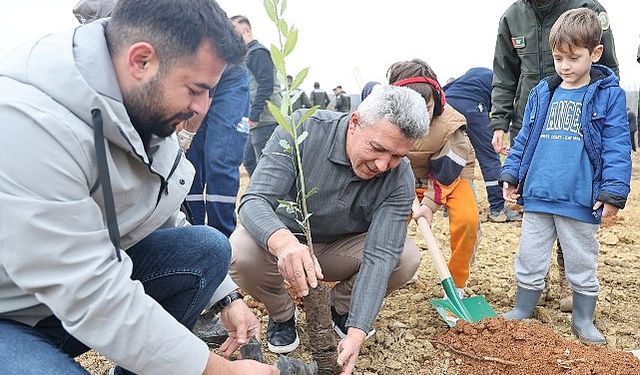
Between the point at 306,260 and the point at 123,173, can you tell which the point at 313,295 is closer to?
the point at 306,260

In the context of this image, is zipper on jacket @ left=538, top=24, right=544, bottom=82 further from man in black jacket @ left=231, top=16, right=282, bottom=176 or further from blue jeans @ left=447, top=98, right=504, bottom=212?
man in black jacket @ left=231, top=16, right=282, bottom=176

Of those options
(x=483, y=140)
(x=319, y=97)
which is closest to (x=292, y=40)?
(x=483, y=140)

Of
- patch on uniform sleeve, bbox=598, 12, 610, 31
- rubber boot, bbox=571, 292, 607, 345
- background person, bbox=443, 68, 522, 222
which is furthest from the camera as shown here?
background person, bbox=443, 68, 522, 222

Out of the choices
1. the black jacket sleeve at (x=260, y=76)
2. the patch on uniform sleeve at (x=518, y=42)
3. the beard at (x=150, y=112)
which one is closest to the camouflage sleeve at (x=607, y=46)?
the patch on uniform sleeve at (x=518, y=42)

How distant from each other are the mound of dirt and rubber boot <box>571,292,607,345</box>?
0.48ft

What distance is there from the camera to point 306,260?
1.90 meters

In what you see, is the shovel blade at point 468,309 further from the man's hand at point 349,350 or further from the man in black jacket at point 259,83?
the man in black jacket at point 259,83

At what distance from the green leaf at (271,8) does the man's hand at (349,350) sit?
1.05m

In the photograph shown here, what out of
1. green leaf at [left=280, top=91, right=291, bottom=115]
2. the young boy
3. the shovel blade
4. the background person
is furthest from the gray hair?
the background person

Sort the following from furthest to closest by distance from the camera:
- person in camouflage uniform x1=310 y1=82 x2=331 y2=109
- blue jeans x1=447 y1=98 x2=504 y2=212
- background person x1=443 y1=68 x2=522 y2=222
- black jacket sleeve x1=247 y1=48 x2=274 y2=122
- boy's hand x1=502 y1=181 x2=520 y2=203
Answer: person in camouflage uniform x1=310 y1=82 x2=331 y2=109 → black jacket sleeve x1=247 y1=48 x2=274 y2=122 → blue jeans x1=447 y1=98 x2=504 y2=212 → background person x1=443 y1=68 x2=522 y2=222 → boy's hand x1=502 y1=181 x2=520 y2=203

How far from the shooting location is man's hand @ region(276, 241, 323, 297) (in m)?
1.89

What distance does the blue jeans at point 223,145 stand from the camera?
3471 mm

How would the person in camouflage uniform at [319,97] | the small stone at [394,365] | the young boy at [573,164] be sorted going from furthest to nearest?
1. the person in camouflage uniform at [319,97]
2. the young boy at [573,164]
3. the small stone at [394,365]

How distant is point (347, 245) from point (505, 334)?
0.77 metres
